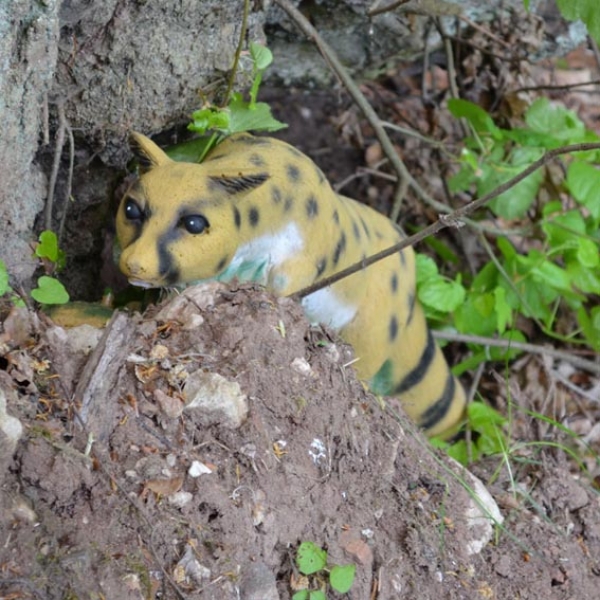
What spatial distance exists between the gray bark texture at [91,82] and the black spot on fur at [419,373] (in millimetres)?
1180

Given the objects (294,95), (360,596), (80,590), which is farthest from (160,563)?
(294,95)

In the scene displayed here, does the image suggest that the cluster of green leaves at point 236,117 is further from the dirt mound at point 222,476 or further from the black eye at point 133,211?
the dirt mound at point 222,476

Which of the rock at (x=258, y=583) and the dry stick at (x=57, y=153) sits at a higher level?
the dry stick at (x=57, y=153)

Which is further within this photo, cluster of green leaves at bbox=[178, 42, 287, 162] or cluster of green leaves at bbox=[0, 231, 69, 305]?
cluster of green leaves at bbox=[178, 42, 287, 162]

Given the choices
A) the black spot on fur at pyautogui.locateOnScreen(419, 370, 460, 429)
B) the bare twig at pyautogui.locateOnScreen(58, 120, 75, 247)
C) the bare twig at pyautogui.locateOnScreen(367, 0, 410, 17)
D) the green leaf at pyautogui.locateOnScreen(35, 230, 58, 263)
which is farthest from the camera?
the black spot on fur at pyautogui.locateOnScreen(419, 370, 460, 429)

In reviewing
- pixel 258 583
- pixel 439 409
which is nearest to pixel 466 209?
pixel 258 583

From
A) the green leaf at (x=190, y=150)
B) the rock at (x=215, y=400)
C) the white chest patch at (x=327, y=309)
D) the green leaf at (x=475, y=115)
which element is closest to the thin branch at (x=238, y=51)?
the green leaf at (x=190, y=150)

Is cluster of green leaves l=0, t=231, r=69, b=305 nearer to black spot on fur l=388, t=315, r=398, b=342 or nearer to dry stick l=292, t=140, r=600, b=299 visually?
dry stick l=292, t=140, r=600, b=299

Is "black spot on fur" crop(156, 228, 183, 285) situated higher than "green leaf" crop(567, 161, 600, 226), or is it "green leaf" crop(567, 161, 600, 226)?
"black spot on fur" crop(156, 228, 183, 285)

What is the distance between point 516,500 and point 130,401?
1208mm

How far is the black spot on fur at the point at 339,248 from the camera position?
2686 millimetres

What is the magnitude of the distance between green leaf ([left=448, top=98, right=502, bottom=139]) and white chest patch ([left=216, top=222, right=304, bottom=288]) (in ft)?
4.36

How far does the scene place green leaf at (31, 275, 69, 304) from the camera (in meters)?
2.17

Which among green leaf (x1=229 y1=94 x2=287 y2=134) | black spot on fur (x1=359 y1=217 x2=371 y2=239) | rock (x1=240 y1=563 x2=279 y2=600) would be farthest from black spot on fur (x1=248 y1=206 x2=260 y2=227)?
rock (x1=240 y1=563 x2=279 y2=600)
